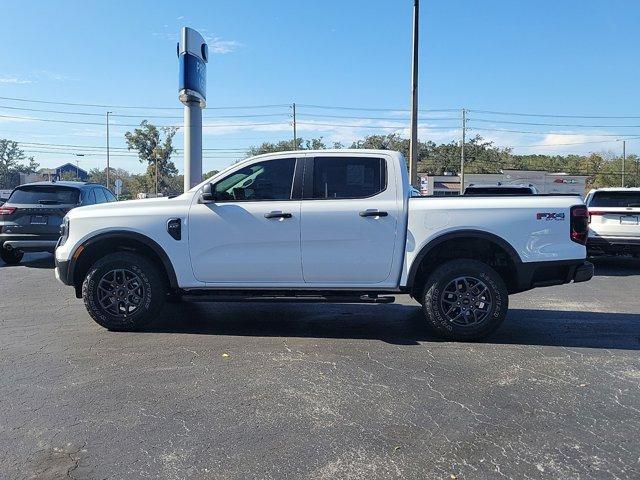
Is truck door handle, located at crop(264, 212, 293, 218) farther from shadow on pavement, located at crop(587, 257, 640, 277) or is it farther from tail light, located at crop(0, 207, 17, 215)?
shadow on pavement, located at crop(587, 257, 640, 277)

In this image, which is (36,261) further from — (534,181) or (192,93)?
(534,181)

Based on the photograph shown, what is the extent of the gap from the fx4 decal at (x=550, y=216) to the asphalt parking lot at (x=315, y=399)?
1332 mm

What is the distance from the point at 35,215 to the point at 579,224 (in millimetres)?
10000

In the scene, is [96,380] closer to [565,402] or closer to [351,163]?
[351,163]

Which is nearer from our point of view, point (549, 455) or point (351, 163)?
point (549, 455)

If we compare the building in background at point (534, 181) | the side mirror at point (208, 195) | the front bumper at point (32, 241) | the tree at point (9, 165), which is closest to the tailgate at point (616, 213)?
the side mirror at point (208, 195)

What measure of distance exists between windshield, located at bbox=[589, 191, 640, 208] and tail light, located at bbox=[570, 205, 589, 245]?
607cm

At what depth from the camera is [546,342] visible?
5.74 metres

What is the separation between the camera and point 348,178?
5.86 metres

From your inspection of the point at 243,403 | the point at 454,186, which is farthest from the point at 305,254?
the point at 454,186

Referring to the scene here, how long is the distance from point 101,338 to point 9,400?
5.61 feet

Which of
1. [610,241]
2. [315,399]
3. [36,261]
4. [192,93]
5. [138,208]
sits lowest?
[315,399]

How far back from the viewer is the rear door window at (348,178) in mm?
5801

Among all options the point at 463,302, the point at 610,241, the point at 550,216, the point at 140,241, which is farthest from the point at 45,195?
the point at 610,241
